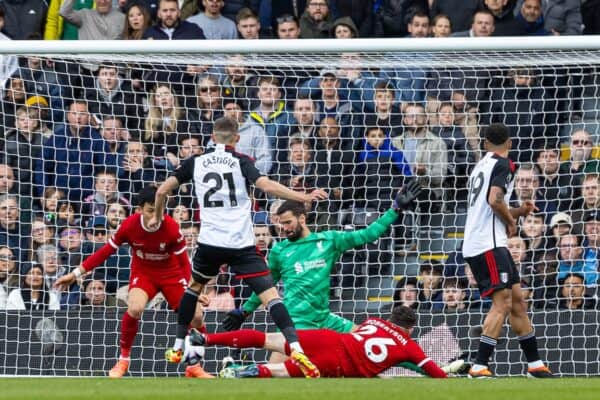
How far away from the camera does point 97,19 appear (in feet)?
55.6

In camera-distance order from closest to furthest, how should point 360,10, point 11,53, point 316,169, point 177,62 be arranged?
point 11,53
point 177,62
point 316,169
point 360,10

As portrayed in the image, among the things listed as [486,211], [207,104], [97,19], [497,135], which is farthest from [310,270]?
[97,19]

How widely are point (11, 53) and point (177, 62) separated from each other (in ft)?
5.75

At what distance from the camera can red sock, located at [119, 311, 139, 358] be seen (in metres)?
13.0

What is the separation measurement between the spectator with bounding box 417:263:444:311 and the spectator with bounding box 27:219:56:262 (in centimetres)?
391

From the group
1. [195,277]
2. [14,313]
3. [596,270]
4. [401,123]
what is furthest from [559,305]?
[14,313]

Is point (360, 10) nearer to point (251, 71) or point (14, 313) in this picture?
point (251, 71)

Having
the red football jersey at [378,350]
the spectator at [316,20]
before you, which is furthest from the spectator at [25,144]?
the red football jersey at [378,350]

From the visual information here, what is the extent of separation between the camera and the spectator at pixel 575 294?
13805 millimetres

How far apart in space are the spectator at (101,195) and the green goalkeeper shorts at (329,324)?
320 cm

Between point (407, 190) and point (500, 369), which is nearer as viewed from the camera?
point (407, 190)

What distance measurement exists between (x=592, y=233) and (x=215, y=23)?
18.0ft

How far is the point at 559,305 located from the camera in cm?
1409

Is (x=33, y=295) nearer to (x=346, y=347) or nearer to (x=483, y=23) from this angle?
(x=346, y=347)
